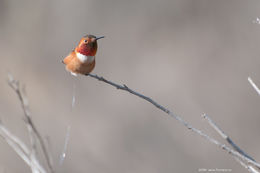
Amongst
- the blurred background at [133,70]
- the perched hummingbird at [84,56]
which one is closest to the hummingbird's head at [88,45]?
the perched hummingbird at [84,56]

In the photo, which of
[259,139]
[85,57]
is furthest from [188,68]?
[85,57]

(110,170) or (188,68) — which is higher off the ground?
(188,68)

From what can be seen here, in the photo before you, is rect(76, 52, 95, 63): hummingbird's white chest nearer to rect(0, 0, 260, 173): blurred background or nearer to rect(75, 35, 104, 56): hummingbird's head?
rect(75, 35, 104, 56): hummingbird's head

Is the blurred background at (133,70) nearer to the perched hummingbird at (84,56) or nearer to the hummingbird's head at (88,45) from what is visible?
the perched hummingbird at (84,56)

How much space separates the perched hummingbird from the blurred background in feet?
16.6

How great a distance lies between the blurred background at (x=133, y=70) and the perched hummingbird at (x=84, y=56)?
506 cm

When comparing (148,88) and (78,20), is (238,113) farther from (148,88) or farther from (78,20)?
(78,20)

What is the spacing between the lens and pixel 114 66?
8.88 metres

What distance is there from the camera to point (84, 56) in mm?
2855

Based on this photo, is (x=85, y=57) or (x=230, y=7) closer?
(x=85, y=57)

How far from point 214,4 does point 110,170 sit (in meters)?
3.68

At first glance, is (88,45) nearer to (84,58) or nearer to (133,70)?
(84,58)

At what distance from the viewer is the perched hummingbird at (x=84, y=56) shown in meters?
2.80

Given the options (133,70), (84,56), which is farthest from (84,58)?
(133,70)
